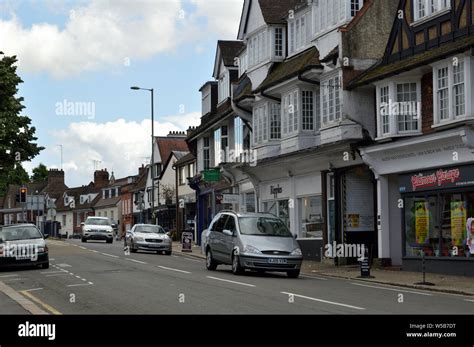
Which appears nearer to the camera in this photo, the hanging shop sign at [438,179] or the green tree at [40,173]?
the hanging shop sign at [438,179]

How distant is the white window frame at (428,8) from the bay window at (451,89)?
1805 mm

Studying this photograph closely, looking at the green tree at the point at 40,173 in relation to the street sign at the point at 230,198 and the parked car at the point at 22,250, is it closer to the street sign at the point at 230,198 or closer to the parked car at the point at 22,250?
the street sign at the point at 230,198

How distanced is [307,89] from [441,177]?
9.07 m

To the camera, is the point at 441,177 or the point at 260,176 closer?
the point at 441,177

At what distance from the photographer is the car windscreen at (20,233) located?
2623 cm

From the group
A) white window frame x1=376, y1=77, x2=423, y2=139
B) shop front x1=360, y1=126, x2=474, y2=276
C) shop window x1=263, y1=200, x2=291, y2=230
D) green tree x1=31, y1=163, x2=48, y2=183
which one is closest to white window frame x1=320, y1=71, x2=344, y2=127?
white window frame x1=376, y1=77, x2=423, y2=139

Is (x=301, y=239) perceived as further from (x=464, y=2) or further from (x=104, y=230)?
(x=104, y=230)

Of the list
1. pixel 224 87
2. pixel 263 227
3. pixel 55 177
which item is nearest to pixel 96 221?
pixel 224 87

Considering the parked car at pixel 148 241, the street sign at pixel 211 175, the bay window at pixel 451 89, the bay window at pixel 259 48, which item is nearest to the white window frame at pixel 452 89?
the bay window at pixel 451 89

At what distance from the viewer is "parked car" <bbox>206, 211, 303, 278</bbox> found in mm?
22750

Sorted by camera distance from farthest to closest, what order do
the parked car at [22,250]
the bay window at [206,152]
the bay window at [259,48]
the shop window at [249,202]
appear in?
the bay window at [206,152], the shop window at [249,202], the bay window at [259,48], the parked car at [22,250]

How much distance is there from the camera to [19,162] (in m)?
37.4

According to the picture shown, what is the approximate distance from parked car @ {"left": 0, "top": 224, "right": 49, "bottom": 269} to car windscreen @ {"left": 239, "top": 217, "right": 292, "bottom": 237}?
6591 millimetres
